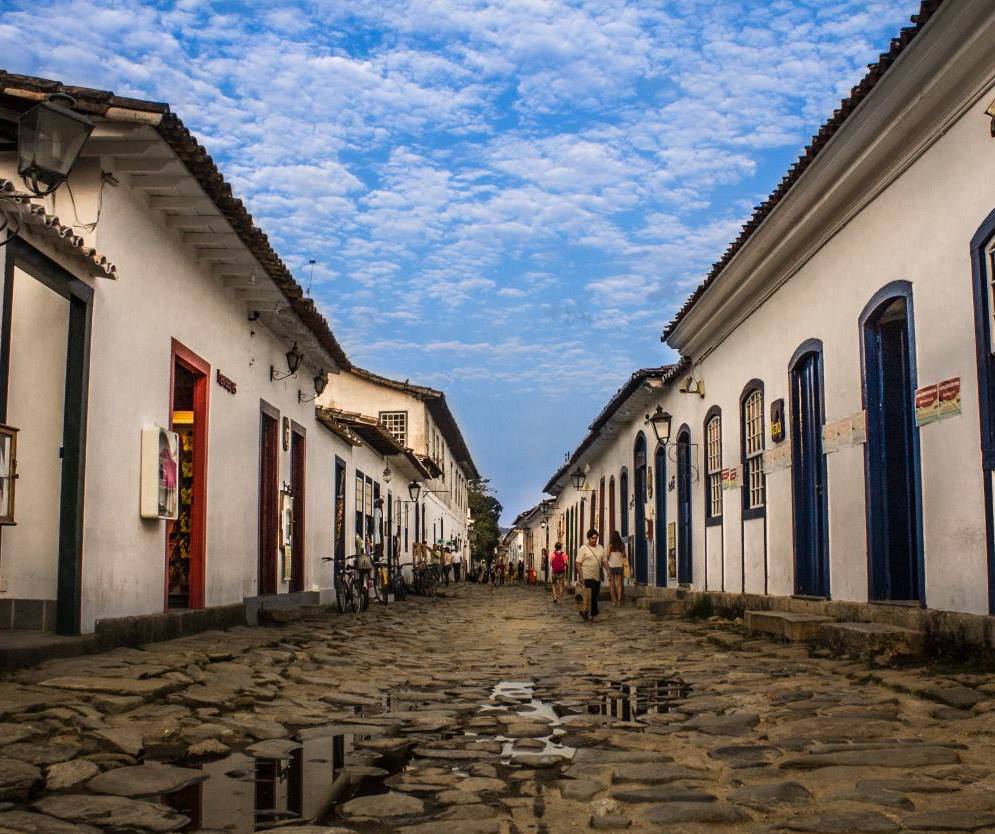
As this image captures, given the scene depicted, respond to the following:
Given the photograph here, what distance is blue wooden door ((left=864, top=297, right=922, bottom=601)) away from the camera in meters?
9.71

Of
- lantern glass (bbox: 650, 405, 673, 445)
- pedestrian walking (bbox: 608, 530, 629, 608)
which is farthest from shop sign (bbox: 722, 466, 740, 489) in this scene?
pedestrian walking (bbox: 608, 530, 629, 608)

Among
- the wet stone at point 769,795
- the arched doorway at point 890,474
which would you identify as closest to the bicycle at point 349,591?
the arched doorway at point 890,474

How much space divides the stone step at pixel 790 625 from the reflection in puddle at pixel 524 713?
10.4ft

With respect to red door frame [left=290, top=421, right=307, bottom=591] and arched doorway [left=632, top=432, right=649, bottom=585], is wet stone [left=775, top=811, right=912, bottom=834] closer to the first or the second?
red door frame [left=290, top=421, right=307, bottom=591]

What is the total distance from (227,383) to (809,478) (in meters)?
6.49

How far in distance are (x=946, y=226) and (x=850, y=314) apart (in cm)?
230

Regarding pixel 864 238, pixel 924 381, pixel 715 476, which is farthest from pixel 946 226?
pixel 715 476

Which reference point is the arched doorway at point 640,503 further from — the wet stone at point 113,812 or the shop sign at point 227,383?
the wet stone at point 113,812

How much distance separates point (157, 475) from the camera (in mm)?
9266

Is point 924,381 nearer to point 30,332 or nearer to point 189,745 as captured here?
point 189,745

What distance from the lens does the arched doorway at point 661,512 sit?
20.7 metres

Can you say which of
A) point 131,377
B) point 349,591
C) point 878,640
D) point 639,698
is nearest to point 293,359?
point 349,591

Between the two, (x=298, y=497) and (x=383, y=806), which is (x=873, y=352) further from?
(x=298, y=497)

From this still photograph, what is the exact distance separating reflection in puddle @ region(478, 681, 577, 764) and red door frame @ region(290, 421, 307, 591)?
29.0 feet
